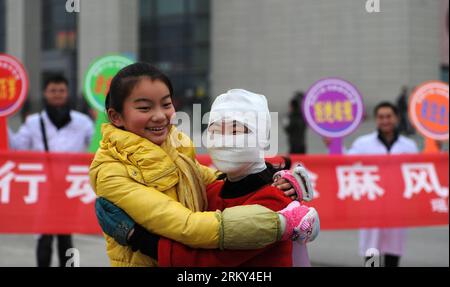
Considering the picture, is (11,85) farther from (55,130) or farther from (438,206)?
(438,206)

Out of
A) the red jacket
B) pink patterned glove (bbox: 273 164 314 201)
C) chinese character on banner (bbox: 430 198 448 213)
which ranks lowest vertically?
chinese character on banner (bbox: 430 198 448 213)

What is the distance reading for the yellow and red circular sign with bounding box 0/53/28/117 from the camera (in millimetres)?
5918

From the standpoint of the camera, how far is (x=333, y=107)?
613 centimetres

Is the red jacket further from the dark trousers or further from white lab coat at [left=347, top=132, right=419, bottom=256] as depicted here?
white lab coat at [left=347, top=132, right=419, bottom=256]

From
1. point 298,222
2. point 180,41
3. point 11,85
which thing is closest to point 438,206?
point 11,85

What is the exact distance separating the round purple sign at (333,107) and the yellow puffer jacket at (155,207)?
14.0 ft

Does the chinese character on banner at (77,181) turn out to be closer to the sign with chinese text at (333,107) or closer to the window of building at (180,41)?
the sign with chinese text at (333,107)

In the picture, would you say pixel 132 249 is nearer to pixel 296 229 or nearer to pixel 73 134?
pixel 296 229

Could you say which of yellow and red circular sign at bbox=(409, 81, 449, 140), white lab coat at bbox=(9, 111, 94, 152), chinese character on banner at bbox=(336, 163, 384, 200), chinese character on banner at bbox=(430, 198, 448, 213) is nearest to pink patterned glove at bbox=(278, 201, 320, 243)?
chinese character on banner at bbox=(336, 163, 384, 200)

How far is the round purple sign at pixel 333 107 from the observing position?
6.09m

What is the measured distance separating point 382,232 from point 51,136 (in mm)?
2946

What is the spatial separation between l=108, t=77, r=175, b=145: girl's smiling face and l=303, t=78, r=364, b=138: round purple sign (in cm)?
419

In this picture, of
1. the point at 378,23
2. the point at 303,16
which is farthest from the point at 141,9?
the point at 378,23

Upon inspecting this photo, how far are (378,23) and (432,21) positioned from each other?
175 centimetres
